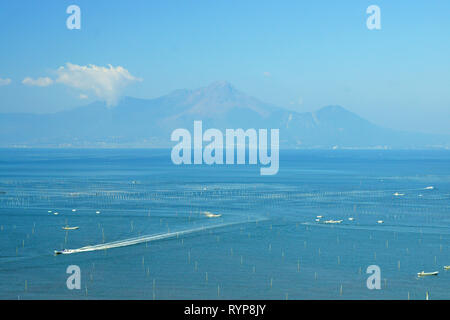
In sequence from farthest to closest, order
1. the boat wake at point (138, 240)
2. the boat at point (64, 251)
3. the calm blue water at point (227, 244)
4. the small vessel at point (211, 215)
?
1. the small vessel at point (211, 215)
2. the boat wake at point (138, 240)
3. the boat at point (64, 251)
4. the calm blue water at point (227, 244)

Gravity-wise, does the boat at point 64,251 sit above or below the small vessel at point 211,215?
below

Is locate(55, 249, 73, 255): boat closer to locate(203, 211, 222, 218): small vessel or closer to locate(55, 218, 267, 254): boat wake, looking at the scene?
locate(55, 218, 267, 254): boat wake

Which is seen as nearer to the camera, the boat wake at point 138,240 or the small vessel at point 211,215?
the boat wake at point 138,240

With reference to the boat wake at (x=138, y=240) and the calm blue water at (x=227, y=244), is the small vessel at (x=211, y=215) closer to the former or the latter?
the calm blue water at (x=227, y=244)

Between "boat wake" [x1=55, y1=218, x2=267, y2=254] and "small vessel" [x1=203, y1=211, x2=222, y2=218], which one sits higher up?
"small vessel" [x1=203, y1=211, x2=222, y2=218]

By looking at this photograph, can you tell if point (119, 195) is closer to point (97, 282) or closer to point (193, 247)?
point (193, 247)

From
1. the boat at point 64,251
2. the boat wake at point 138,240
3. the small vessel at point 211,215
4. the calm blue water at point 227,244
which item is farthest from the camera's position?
the small vessel at point 211,215

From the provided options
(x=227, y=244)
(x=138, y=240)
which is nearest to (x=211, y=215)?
(x=227, y=244)

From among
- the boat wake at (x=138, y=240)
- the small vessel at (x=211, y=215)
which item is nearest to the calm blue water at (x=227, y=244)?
the small vessel at (x=211, y=215)

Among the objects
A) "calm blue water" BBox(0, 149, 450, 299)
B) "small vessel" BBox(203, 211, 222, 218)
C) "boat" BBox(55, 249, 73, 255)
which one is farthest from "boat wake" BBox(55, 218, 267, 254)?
"small vessel" BBox(203, 211, 222, 218)
